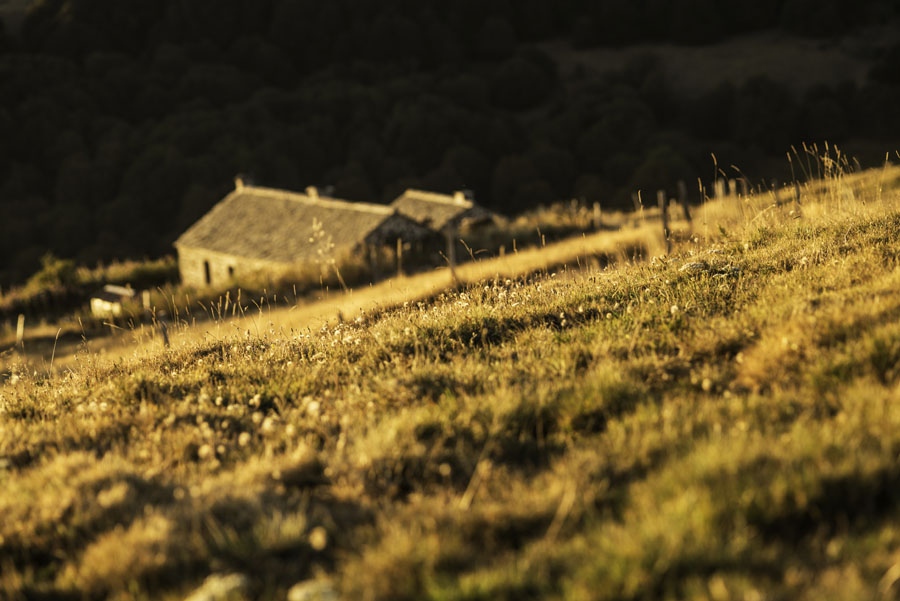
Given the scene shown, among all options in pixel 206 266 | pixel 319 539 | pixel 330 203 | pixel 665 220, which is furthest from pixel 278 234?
pixel 319 539

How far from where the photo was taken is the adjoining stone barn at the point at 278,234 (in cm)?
3688

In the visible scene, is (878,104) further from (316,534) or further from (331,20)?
(316,534)

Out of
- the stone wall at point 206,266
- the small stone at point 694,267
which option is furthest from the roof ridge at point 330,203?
the small stone at point 694,267

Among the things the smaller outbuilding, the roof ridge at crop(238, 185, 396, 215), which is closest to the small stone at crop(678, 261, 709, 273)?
the smaller outbuilding

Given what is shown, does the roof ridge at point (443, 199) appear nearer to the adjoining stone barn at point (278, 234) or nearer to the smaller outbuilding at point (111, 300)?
the adjoining stone barn at point (278, 234)

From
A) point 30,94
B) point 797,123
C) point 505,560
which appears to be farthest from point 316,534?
point 30,94

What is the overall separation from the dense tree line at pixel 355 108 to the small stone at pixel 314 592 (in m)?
72.8

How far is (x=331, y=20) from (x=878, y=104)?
72.1 m

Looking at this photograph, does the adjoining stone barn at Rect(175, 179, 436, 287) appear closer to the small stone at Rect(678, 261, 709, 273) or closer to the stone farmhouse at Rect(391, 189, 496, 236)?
the stone farmhouse at Rect(391, 189, 496, 236)

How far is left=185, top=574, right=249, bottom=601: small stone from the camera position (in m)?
3.09

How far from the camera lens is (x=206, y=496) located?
13.0 feet

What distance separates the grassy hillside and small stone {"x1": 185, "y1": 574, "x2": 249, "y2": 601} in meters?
0.01

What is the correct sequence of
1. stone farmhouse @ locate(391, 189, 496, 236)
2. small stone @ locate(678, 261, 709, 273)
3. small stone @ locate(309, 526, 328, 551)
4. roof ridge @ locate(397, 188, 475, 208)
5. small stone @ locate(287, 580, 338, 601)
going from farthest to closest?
roof ridge @ locate(397, 188, 475, 208)
stone farmhouse @ locate(391, 189, 496, 236)
small stone @ locate(678, 261, 709, 273)
small stone @ locate(309, 526, 328, 551)
small stone @ locate(287, 580, 338, 601)

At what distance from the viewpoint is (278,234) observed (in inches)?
1662
